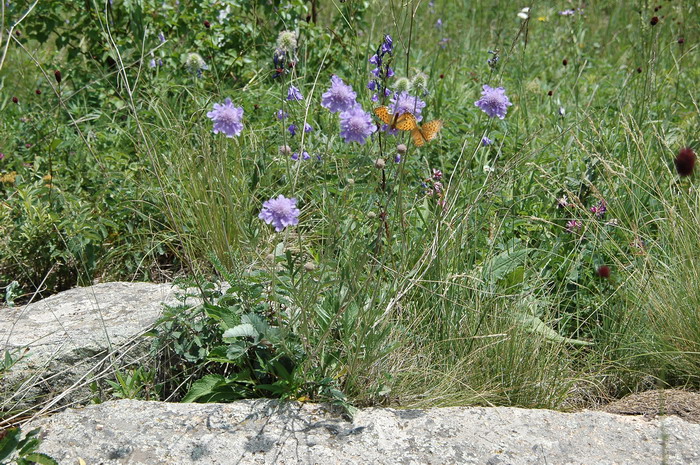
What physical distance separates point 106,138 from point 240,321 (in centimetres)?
162

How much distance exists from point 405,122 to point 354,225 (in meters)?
0.79

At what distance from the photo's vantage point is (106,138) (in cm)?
329

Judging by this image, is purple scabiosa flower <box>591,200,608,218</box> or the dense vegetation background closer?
the dense vegetation background

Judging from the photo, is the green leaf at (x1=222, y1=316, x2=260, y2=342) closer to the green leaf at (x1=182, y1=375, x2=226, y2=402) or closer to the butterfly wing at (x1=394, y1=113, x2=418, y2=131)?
the green leaf at (x1=182, y1=375, x2=226, y2=402)

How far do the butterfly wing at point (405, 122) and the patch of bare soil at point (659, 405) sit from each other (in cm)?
102

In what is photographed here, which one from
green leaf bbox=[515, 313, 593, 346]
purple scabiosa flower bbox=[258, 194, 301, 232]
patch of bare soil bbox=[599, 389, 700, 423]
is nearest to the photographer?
purple scabiosa flower bbox=[258, 194, 301, 232]

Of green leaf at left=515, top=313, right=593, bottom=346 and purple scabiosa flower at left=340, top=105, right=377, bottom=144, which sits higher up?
purple scabiosa flower at left=340, top=105, right=377, bottom=144

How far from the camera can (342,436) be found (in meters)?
1.83

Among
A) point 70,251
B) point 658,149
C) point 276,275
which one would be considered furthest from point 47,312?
point 658,149

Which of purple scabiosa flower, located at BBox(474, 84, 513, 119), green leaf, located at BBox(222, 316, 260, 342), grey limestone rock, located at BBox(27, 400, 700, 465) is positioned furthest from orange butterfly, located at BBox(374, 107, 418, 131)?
grey limestone rock, located at BBox(27, 400, 700, 465)

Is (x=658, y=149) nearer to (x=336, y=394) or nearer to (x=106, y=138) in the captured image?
(x=336, y=394)

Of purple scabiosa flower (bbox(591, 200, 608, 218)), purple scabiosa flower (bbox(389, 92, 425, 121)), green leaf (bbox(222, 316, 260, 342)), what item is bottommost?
green leaf (bbox(222, 316, 260, 342))

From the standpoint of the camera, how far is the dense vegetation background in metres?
2.03

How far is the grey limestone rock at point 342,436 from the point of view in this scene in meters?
1.76
